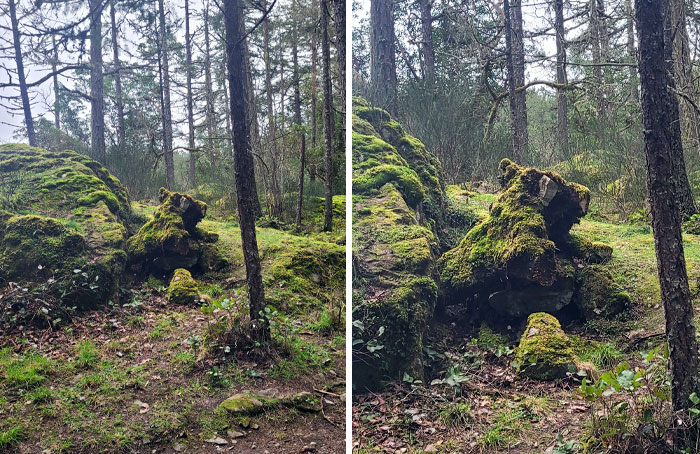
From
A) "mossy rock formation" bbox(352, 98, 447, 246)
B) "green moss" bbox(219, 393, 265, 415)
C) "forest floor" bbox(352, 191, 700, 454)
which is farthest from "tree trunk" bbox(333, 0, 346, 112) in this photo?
"green moss" bbox(219, 393, 265, 415)

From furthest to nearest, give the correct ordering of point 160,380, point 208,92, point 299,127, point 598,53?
1. point 299,127
2. point 208,92
3. point 160,380
4. point 598,53

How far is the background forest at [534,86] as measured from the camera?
6.85 feet

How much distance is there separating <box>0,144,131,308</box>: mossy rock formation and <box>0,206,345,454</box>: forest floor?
0.16 meters

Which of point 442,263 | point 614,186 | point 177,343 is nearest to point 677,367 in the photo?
point 614,186

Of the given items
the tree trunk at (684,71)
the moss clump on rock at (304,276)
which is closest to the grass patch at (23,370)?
the moss clump on rock at (304,276)

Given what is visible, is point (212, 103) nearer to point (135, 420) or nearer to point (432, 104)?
point (432, 104)

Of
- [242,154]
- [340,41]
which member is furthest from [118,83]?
[340,41]

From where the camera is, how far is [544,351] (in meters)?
2.24

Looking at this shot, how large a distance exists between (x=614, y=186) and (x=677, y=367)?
776mm

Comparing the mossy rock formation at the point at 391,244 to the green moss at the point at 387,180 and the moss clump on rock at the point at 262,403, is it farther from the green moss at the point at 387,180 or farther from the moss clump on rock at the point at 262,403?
the moss clump on rock at the point at 262,403

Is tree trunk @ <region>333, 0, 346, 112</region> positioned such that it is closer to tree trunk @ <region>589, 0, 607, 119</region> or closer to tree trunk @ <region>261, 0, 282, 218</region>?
tree trunk @ <region>261, 0, 282, 218</region>

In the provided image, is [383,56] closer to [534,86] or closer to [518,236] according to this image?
[534,86]

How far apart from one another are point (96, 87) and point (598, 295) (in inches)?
103

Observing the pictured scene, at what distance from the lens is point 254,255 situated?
9.74ft
